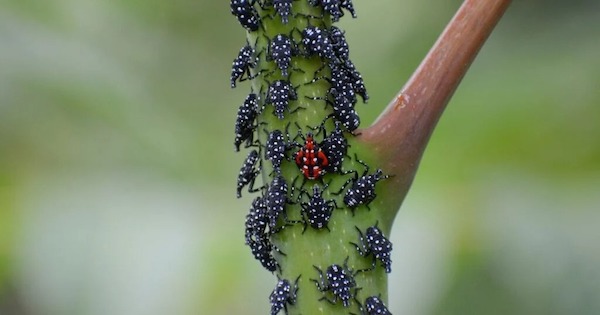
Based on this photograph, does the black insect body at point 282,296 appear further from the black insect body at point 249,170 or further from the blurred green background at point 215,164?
the blurred green background at point 215,164

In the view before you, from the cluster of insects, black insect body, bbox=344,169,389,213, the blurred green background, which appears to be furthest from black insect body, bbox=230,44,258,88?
the blurred green background

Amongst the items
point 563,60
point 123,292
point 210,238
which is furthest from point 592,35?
point 123,292

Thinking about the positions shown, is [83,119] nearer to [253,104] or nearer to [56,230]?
[56,230]

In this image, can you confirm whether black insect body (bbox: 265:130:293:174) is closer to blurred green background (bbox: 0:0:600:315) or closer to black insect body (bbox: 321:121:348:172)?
black insect body (bbox: 321:121:348:172)

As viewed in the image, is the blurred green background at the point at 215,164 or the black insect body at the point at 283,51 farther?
the blurred green background at the point at 215,164

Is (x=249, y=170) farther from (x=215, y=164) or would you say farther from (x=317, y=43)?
(x=215, y=164)

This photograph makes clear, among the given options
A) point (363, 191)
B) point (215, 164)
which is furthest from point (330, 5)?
point (215, 164)

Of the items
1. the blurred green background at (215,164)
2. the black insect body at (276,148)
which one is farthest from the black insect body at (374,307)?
the blurred green background at (215,164)
